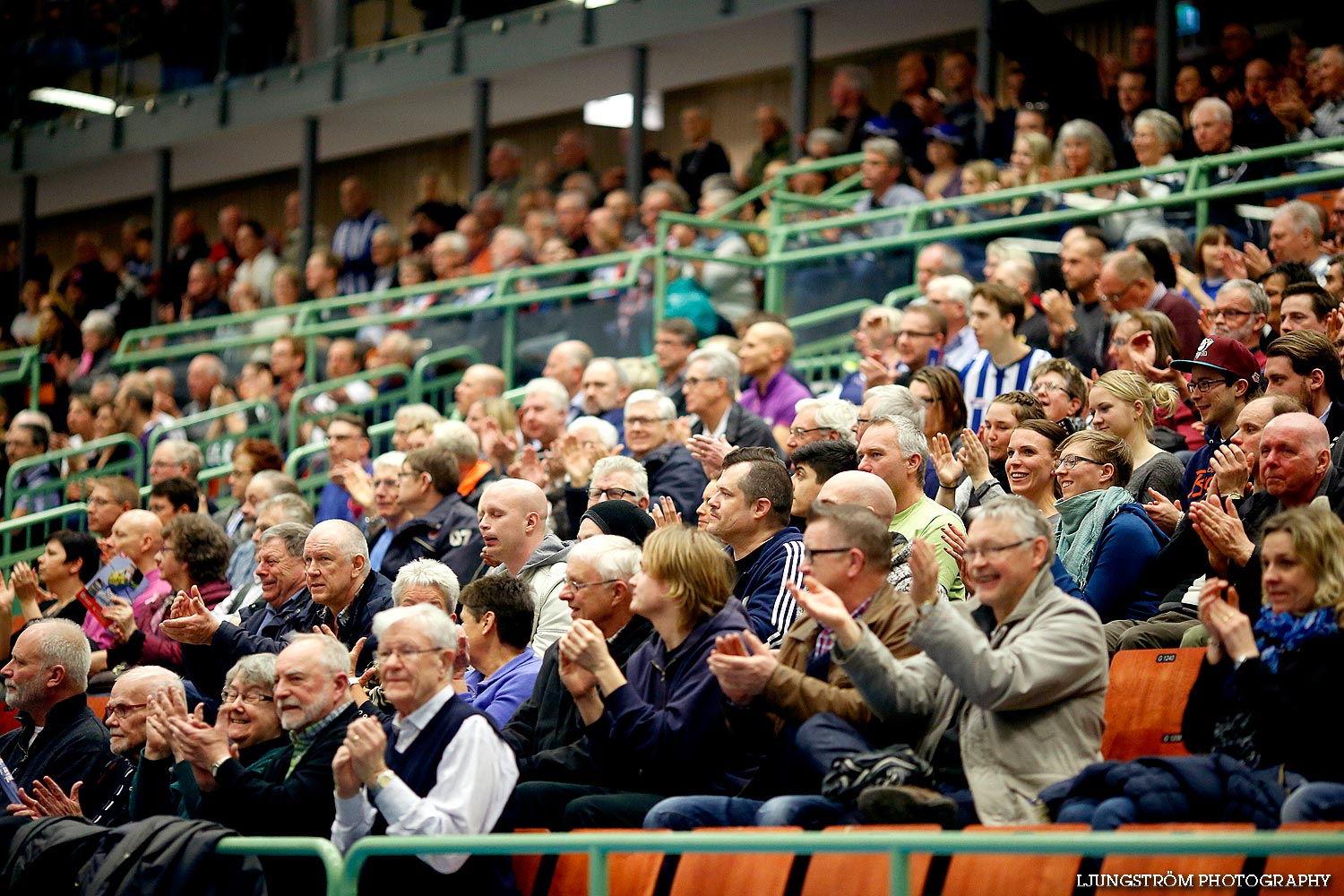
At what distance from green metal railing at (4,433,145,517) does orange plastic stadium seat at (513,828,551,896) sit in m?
7.81

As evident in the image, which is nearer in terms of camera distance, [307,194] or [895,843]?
[895,843]

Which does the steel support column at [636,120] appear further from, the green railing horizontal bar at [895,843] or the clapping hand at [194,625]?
the green railing horizontal bar at [895,843]

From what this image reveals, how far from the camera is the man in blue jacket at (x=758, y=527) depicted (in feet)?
19.2

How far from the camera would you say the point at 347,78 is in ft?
54.4

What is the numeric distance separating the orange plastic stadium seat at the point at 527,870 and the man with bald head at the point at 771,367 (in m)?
4.60

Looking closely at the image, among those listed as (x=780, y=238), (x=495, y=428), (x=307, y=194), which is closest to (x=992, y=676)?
(x=495, y=428)

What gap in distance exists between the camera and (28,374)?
15242 mm

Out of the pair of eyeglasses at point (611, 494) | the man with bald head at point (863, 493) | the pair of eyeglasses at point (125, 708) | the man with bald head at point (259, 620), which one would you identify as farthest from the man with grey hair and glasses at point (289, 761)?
the pair of eyeglasses at point (611, 494)

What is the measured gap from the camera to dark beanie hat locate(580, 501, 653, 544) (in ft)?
21.7

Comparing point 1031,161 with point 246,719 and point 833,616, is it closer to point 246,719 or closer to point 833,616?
point 833,616

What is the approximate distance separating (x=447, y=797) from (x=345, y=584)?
2.07 meters

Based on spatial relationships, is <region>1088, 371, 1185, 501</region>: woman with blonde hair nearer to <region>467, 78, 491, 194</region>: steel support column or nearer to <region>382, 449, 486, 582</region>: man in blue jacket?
<region>382, 449, 486, 582</region>: man in blue jacket

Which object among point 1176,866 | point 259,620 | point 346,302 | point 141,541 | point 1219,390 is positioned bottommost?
point 1176,866

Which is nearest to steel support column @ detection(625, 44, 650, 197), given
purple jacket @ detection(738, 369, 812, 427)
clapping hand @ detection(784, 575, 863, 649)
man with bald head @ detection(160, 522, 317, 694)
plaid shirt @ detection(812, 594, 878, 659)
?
purple jacket @ detection(738, 369, 812, 427)
